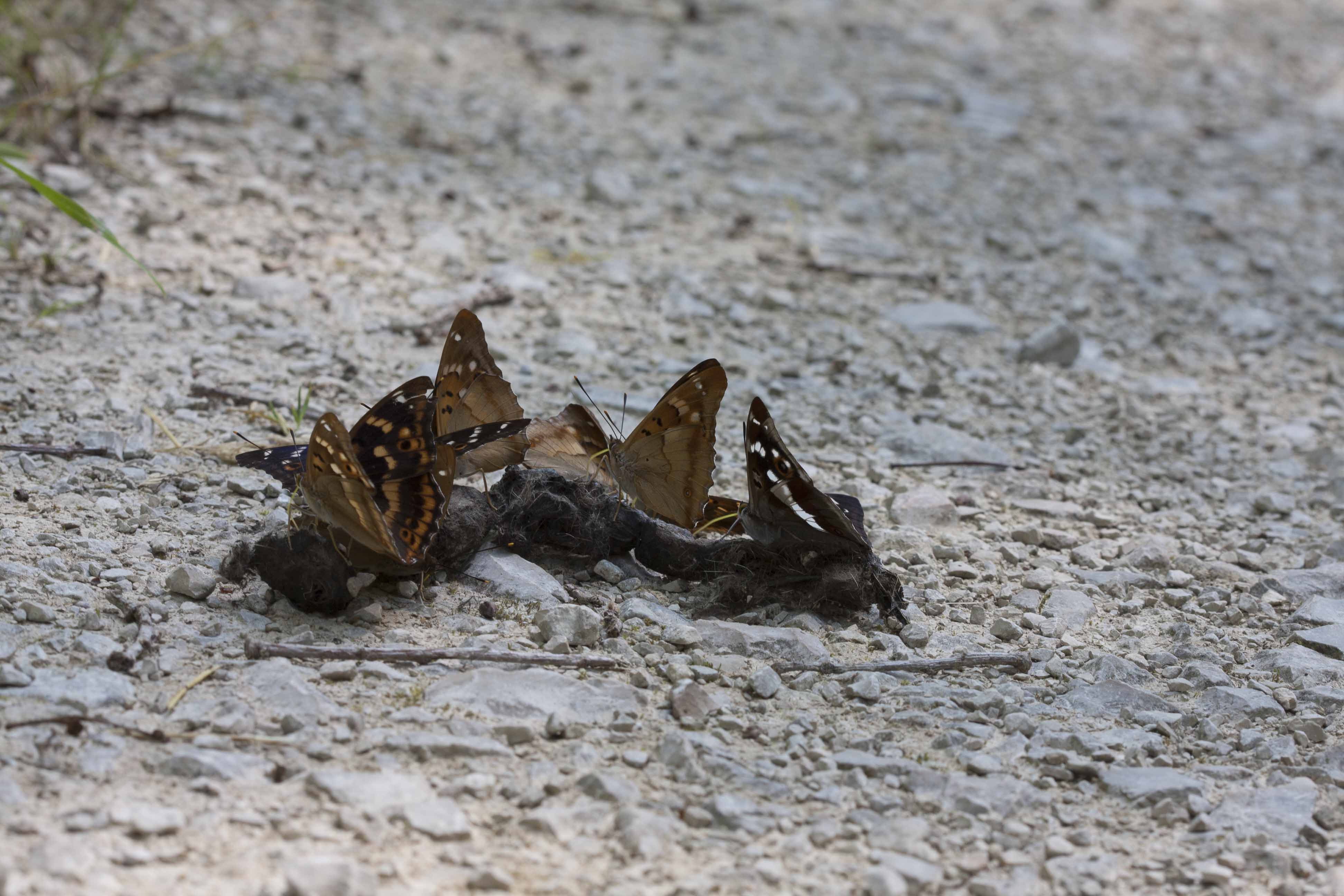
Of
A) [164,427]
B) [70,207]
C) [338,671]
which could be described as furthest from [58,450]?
[338,671]

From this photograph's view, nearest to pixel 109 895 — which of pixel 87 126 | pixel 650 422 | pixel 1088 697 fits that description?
pixel 650 422

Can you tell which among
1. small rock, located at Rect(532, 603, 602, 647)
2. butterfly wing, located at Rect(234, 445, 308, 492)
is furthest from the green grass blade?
small rock, located at Rect(532, 603, 602, 647)

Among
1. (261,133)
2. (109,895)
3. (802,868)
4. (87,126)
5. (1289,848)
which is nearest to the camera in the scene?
(109,895)

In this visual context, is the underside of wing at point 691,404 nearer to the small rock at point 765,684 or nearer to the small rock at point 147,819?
the small rock at point 765,684

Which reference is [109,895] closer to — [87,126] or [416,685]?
[416,685]

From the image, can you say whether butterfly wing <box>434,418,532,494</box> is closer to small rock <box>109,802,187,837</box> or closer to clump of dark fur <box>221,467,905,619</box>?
clump of dark fur <box>221,467,905,619</box>

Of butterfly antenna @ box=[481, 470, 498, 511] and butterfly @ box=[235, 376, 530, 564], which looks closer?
butterfly @ box=[235, 376, 530, 564]

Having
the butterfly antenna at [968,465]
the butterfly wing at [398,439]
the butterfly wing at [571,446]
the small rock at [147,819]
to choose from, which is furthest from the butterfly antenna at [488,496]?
the butterfly antenna at [968,465]
